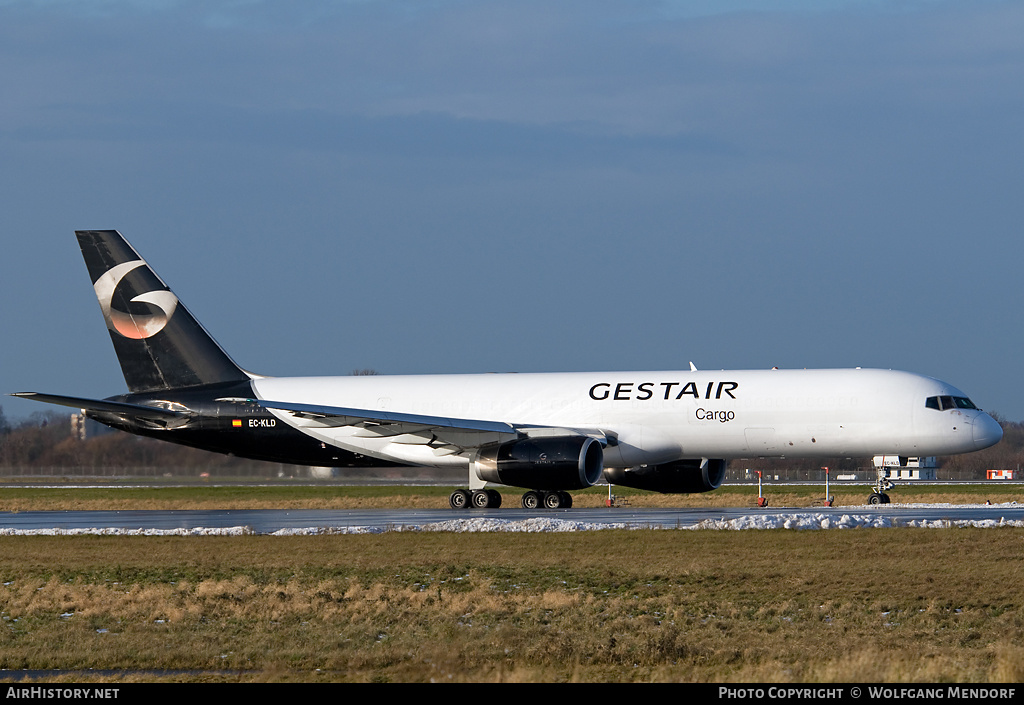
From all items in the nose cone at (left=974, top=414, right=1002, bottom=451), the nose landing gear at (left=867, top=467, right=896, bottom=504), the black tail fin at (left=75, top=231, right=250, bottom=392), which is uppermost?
the black tail fin at (left=75, top=231, right=250, bottom=392)

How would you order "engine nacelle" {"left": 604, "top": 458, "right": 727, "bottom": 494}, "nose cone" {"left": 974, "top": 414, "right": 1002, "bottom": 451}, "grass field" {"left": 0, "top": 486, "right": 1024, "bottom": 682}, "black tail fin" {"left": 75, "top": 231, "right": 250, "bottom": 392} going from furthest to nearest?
"black tail fin" {"left": 75, "top": 231, "right": 250, "bottom": 392}
"engine nacelle" {"left": 604, "top": 458, "right": 727, "bottom": 494}
"nose cone" {"left": 974, "top": 414, "right": 1002, "bottom": 451}
"grass field" {"left": 0, "top": 486, "right": 1024, "bottom": 682}

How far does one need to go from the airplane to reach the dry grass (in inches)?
439

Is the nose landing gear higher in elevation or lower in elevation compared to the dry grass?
higher

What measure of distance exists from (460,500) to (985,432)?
47.2 ft

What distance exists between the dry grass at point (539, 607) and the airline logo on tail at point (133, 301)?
56.6 feet

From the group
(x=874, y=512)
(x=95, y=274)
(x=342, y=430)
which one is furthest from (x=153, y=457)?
(x=874, y=512)

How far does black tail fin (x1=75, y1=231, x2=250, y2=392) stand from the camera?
40000mm

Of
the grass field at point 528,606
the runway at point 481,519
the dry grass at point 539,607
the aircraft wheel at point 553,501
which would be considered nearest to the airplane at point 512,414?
the aircraft wheel at point 553,501

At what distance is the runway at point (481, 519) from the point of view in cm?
2600

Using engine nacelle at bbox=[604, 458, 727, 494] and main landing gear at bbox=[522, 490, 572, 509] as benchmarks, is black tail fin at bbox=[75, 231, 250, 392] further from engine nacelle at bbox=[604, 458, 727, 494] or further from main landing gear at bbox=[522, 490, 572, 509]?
engine nacelle at bbox=[604, 458, 727, 494]

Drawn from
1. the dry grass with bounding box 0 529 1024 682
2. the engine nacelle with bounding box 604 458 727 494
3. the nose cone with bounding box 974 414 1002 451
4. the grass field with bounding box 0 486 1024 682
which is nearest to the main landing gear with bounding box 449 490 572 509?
the engine nacelle with bounding box 604 458 727 494

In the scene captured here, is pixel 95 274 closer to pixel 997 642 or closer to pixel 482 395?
pixel 482 395

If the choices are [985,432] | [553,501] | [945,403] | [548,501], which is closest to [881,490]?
[985,432]
